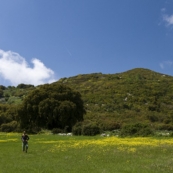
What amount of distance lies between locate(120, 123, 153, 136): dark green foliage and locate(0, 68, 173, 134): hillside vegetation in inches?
1189

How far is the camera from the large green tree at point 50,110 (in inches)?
2872

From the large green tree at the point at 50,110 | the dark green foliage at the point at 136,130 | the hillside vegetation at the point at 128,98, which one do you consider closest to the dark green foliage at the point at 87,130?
the dark green foliage at the point at 136,130

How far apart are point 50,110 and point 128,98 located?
242 feet

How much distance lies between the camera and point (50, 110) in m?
74.1

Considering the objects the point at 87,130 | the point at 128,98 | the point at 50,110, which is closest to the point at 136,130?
the point at 87,130

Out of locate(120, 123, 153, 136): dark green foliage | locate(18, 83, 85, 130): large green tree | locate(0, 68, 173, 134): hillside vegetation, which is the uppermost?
locate(0, 68, 173, 134): hillside vegetation

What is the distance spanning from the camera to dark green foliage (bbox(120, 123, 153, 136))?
179ft

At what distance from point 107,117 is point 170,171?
95595mm

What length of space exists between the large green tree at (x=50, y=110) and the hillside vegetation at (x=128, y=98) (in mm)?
16124

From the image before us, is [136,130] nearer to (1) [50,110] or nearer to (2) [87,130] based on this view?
(2) [87,130]

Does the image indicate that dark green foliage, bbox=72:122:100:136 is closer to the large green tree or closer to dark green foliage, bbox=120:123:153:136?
dark green foliage, bbox=120:123:153:136

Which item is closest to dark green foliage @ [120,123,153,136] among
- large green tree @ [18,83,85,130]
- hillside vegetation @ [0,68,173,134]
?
large green tree @ [18,83,85,130]

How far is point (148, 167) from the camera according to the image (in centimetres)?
1850

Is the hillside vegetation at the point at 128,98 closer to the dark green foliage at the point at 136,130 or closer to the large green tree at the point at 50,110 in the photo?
the large green tree at the point at 50,110
